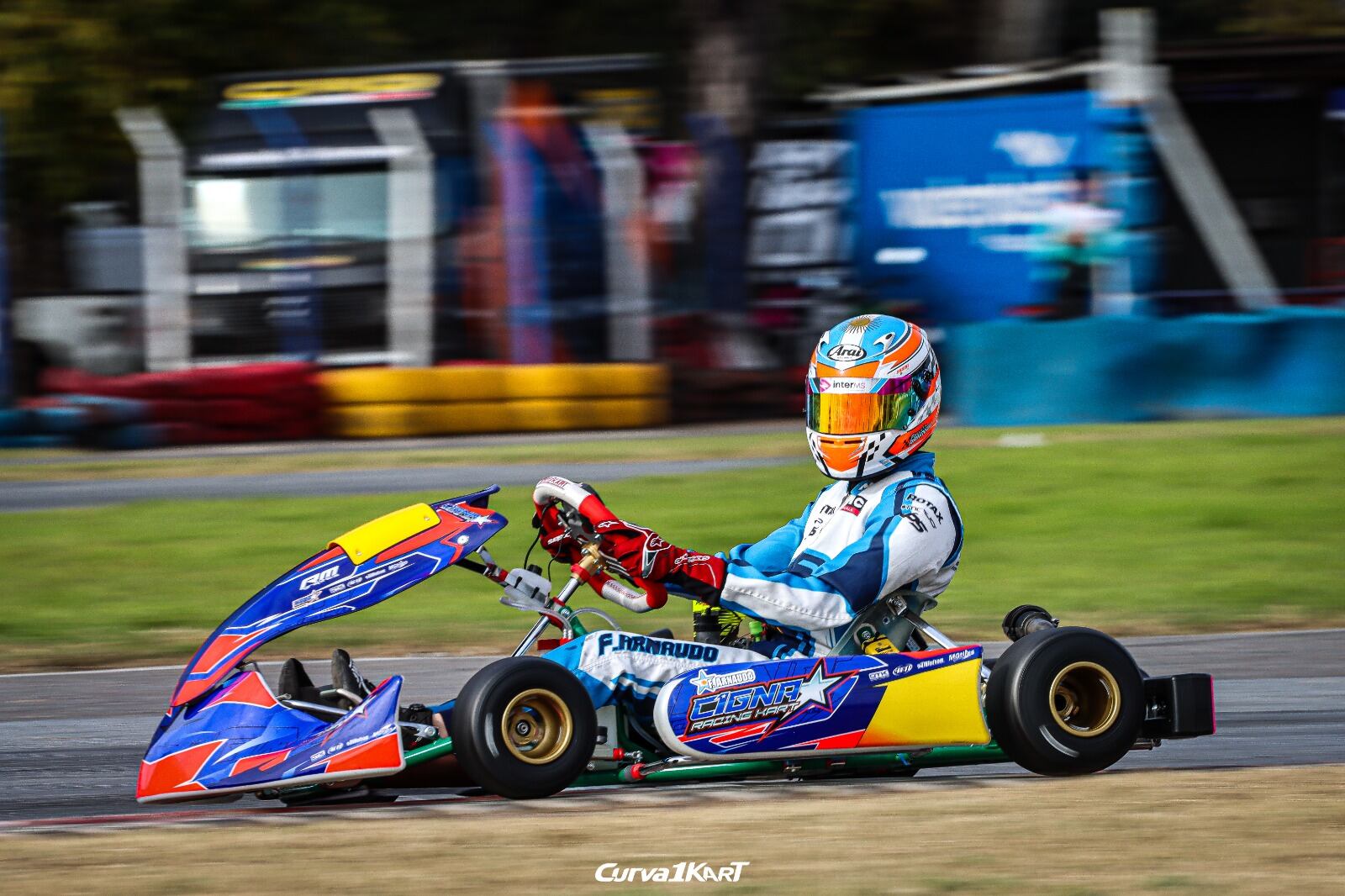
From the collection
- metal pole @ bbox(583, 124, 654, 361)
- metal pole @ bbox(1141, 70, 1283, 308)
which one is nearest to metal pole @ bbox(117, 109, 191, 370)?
metal pole @ bbox(583, 124, 654, 361)

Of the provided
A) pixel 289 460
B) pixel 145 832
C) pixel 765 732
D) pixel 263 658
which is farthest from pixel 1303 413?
pixel 145 832

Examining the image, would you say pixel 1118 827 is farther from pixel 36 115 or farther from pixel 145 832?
pixel 36 115

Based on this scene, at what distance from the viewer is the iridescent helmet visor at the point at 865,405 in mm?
5000

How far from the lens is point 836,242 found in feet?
57.0

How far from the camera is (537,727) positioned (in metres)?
4.56

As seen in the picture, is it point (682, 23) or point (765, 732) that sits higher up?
point (682, 23)

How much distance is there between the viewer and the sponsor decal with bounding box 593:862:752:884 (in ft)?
12.6

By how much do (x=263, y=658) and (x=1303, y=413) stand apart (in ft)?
31.0

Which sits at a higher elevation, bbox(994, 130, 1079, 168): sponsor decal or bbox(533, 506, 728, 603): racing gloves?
bbox(994, 130, 1079, 168): sponsor decal

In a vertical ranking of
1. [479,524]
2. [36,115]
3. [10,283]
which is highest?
[36,115]

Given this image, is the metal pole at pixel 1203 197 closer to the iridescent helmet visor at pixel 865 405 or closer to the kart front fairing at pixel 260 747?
the iridescent helmet visor at pixel 865 405

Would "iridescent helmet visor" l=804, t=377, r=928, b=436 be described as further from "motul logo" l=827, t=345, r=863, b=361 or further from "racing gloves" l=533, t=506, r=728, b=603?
"racing gloves" l=533, t=506, r=728, b=603

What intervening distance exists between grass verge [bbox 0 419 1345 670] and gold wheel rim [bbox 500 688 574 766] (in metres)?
3.05

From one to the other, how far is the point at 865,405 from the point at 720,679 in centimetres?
92
